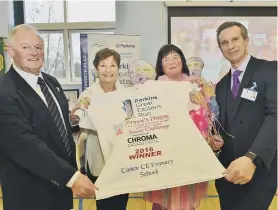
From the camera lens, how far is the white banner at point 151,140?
62.6 inches

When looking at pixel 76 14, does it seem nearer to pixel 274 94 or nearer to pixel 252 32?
pixel 252 32

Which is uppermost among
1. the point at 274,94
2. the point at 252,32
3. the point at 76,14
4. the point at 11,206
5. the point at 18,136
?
the point at 76,14

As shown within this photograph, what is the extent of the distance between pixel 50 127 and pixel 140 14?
8.04 feet

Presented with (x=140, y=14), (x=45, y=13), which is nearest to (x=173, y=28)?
(x=140, y=14)

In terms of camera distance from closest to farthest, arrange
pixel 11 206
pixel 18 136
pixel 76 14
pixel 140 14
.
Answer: pixel 18 136, pixel 11 206, pixel 140 14, pixel 76 14

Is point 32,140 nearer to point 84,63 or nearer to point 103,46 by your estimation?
point 103,46

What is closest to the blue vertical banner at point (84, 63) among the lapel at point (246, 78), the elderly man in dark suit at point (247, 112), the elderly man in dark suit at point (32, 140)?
the elderly man in dark suit at point (32, 140)

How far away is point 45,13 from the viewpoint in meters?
4.32

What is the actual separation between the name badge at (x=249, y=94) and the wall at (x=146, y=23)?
2077 mm

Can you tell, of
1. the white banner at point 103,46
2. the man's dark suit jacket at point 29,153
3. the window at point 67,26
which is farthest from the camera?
the window at point 67,26

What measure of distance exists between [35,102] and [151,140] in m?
0.57

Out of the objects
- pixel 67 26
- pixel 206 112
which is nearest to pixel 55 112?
pixel 206 112

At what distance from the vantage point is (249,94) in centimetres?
175

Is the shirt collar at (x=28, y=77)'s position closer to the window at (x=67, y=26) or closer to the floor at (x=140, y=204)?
the floor at (x=140, y=204)
